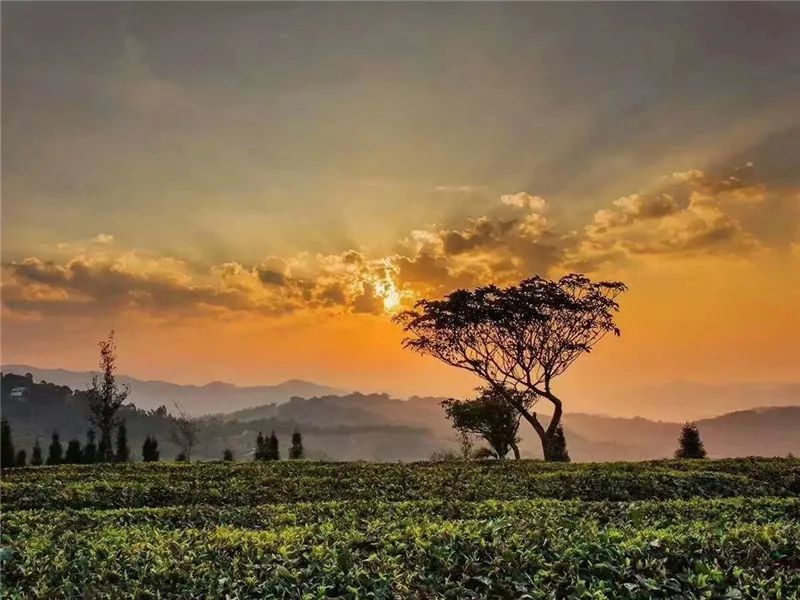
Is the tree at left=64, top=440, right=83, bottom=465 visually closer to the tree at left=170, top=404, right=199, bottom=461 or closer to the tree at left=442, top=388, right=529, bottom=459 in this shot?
the tree at left=170, top=404, right=199, bottom=461

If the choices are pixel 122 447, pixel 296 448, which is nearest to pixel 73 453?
pixel 122 447

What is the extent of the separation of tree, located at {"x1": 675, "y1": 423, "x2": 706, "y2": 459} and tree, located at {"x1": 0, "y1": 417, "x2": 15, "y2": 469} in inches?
1461

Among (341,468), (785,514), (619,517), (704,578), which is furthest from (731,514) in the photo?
(341,468)

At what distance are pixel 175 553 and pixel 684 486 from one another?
13930mm

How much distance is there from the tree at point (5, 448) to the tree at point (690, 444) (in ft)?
122

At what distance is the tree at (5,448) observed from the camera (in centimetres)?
4003

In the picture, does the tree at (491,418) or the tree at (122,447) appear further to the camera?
the tree at (122,447)

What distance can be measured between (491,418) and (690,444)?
34.7ft

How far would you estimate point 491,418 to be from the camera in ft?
128

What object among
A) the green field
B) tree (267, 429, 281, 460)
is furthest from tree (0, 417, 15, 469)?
the green field

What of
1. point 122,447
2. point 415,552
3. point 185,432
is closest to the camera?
point 415,552

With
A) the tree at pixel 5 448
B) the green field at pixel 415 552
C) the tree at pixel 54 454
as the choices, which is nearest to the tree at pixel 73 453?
the tree at pixel 54 454

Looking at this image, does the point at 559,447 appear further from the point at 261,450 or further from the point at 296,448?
the point at 261,450

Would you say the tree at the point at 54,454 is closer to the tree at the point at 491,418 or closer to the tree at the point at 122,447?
the tree at the point at 122,447
